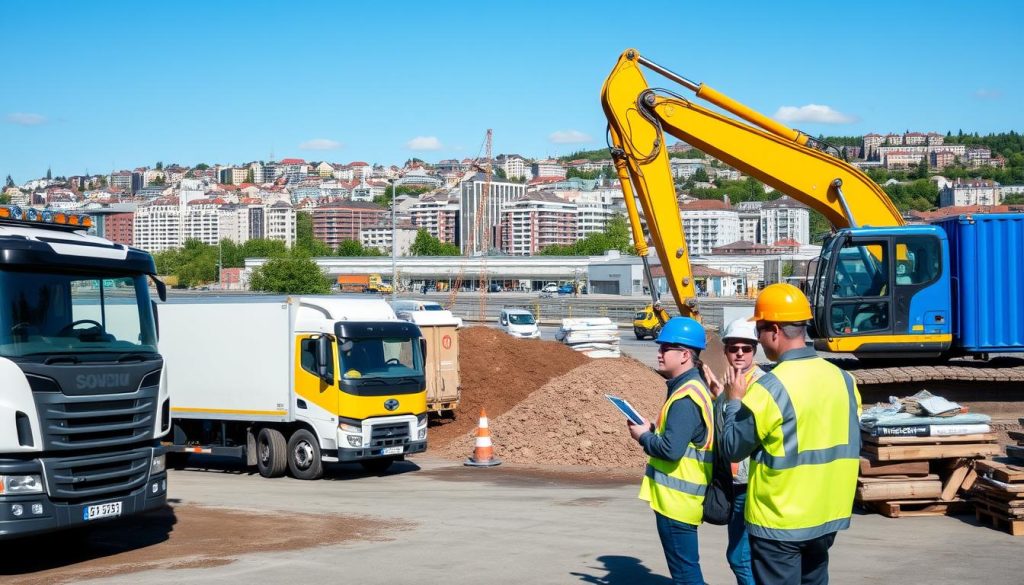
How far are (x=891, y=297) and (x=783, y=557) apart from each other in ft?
41.2

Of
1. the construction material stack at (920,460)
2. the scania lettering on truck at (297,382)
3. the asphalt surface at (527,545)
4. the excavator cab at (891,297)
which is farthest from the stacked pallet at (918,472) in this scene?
the scania lettering on truck at (297,382)

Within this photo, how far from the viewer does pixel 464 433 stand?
21953mm

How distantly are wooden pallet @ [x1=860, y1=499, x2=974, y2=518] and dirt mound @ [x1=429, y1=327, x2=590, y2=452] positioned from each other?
34.8 feet

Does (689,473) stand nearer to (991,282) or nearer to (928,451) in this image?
(928,451)

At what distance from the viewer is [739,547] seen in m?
6.97

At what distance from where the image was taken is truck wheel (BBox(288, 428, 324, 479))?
17.0 meters

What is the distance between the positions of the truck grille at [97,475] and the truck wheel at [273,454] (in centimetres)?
684

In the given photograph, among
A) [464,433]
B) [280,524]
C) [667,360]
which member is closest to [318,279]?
[464,433]

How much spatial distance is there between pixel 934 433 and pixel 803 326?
7345 millimetres

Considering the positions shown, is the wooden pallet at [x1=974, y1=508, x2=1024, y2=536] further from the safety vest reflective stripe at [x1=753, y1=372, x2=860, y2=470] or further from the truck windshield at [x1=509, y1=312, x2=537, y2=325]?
the truck windshield at [x1=509, y1=312, x2=537, y2=325]

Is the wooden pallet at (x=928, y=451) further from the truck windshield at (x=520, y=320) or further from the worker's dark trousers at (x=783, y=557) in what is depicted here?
the truck windshield at (x=520, y=320)

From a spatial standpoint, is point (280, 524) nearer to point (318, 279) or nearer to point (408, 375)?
point (408, 375)

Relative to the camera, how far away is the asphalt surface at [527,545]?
933 cm

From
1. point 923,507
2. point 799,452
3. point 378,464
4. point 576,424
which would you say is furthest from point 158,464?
point 576,424
